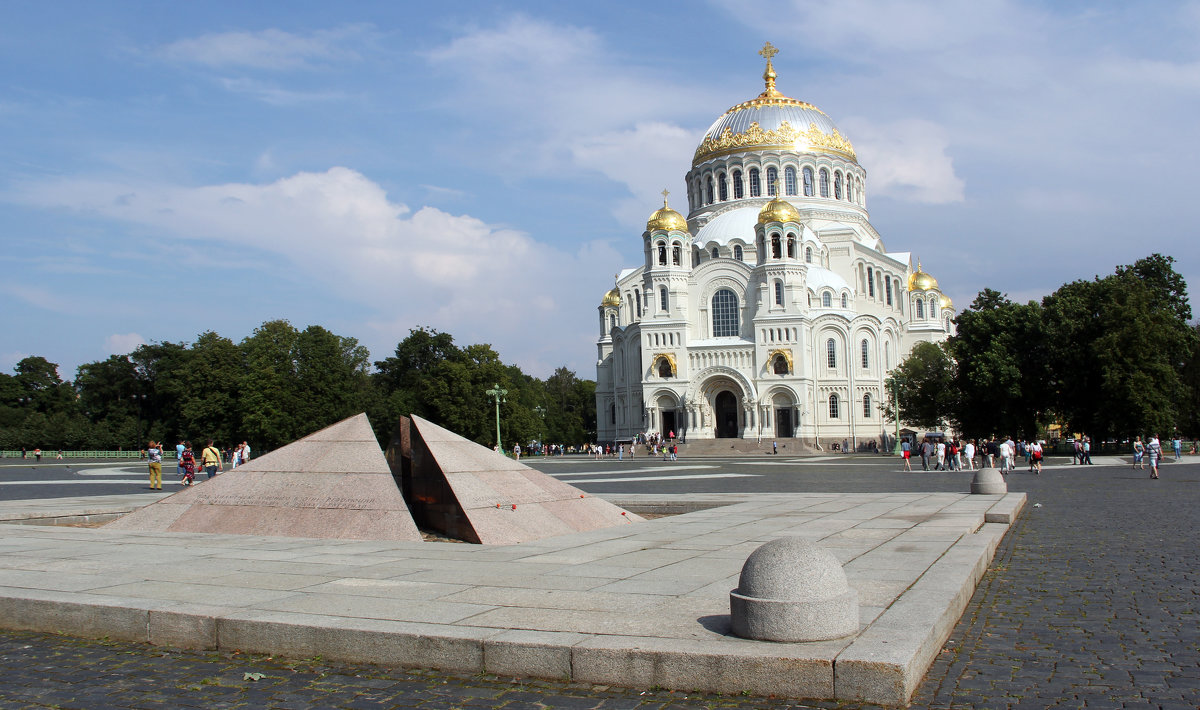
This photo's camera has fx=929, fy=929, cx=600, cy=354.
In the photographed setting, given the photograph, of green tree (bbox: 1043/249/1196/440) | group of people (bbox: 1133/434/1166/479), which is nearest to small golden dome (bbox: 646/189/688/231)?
green tree (bbox: 1043/249/1196/440)

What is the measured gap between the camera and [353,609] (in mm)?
6805

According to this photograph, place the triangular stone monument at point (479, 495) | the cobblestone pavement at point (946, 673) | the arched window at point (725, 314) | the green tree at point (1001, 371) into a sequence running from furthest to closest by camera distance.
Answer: the arched window at point (725, 314) < the green tree at point (1001, 371) < the triangular stone monument at point (479, 495) < the cobblestone pavement at point (946, 673)

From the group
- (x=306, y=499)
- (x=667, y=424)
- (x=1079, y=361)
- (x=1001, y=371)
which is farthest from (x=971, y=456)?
(x=667, y=424)

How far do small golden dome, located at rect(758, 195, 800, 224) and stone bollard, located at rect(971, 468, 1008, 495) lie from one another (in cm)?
4975

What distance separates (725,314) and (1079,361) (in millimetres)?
27503

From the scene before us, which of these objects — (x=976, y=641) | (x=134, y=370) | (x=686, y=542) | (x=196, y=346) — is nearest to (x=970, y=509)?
(x=686, y=542)

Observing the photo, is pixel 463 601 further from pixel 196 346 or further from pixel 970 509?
pixel 196 346

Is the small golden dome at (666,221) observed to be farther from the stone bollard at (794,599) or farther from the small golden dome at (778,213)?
the stone bollard at (794,599)

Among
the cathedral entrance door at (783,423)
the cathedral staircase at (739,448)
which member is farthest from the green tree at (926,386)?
the cathedral entrance door at (783,423)

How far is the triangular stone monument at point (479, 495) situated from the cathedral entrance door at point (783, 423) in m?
52.9

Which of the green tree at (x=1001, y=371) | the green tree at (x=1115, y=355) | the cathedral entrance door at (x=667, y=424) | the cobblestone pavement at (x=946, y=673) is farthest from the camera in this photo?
the cathedral entrance door at (x=667, y=424)

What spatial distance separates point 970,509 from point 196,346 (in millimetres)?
69371

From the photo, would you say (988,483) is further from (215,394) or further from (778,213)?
(215,394)

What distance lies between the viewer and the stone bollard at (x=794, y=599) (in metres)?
5.55
